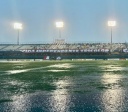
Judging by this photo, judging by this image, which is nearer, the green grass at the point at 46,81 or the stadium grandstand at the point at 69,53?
the green grass at the point at 46,81

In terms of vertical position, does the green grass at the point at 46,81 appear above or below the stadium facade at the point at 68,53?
below

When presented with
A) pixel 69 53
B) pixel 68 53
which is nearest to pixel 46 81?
pixel 69 53

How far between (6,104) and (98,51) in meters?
65.0

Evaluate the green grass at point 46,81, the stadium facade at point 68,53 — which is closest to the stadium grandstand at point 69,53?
the stadium facade at point 68,53

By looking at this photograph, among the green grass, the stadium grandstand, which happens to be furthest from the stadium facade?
the green grass

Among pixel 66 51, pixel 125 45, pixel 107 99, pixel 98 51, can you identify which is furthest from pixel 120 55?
pixel 107 99

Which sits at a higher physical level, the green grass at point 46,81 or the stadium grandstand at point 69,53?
the stadium grandstand at point 69,53

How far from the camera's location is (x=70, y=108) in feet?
22.5

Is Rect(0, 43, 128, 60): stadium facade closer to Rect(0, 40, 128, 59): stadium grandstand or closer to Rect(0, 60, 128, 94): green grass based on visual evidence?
Rect(0, 40, 128, 59): stadium grandstand

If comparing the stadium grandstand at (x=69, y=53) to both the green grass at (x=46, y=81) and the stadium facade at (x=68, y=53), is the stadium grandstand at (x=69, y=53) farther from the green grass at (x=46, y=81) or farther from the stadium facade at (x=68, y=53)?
the green grass at (x=46, y=81)

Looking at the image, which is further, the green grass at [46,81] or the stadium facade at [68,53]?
the stadium facade at [68,53]

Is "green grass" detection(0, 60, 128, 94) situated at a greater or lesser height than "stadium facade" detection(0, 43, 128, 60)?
lesser

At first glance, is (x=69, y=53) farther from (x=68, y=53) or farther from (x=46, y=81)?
(x=46, y=81)

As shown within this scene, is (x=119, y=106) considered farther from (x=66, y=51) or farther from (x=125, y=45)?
(x=125, y=45)
